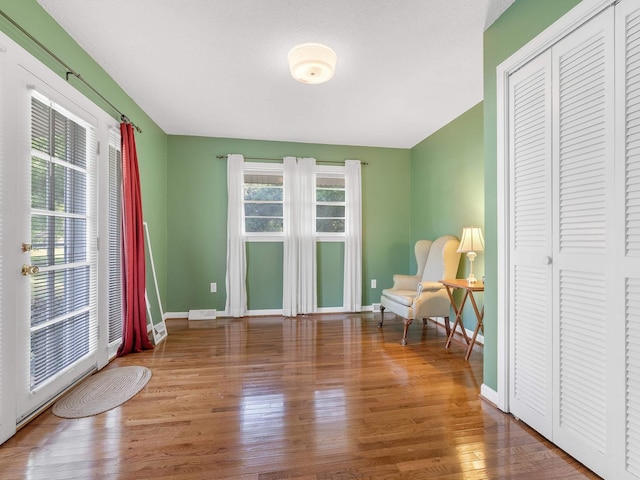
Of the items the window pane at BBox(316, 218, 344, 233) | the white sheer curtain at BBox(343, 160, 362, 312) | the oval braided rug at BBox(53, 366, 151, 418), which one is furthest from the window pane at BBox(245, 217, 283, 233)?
the oval braided rug at BBox(53, 366, 151, 418)

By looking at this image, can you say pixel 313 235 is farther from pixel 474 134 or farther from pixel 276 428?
pixel 276 428

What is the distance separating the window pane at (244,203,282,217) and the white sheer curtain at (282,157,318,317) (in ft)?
0.47

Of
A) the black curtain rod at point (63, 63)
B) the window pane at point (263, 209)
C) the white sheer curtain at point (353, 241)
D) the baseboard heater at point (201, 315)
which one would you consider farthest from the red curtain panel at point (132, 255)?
the white sheer curtain at point (353, 241)

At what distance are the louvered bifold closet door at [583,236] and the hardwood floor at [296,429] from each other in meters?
0.25

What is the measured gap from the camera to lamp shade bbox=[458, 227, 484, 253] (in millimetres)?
3010

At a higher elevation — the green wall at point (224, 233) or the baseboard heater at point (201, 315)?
the green wall at point (224, 233)

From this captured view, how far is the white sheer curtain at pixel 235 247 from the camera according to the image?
169 inches

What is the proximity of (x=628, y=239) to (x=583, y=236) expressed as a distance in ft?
0.64

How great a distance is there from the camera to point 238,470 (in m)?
1.45

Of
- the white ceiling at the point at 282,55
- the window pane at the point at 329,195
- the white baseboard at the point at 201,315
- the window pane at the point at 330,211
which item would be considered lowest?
the white baseboard at the point at 201,315

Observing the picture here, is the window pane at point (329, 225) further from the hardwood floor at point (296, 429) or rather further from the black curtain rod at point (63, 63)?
the black curtain rod at point (63, 63)

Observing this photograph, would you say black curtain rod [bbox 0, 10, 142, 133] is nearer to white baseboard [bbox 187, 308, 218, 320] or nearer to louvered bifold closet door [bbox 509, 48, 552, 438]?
white baseboard [bbox 187, 308, 218, 320]

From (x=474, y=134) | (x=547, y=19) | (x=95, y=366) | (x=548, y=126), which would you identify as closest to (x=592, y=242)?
(x=548, y=126)

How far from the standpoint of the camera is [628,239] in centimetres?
129
